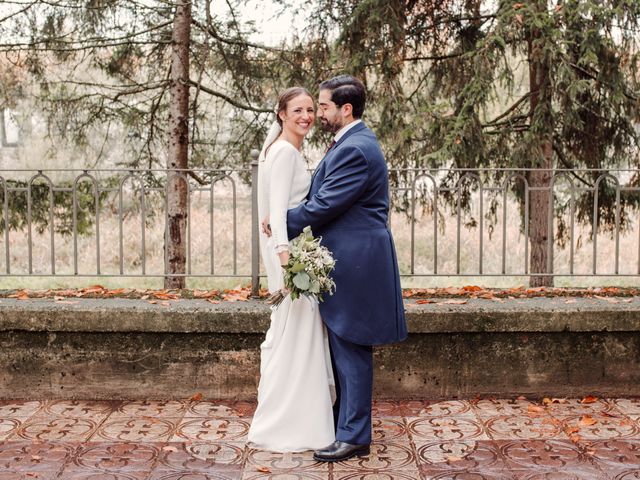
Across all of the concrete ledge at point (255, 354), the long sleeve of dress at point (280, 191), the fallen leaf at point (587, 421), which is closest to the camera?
the long sleeve of dress at point (280, 191)

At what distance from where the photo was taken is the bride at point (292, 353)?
3818 millimetres

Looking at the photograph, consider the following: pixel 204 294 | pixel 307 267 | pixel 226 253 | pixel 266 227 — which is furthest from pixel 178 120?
pixel 226 253

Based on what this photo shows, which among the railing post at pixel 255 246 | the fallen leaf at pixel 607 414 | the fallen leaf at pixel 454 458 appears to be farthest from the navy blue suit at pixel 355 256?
the fallen leaf at pixel 607 414

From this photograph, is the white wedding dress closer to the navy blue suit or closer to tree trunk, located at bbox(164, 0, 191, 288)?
the navy blue suit

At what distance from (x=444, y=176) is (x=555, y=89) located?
1.89m

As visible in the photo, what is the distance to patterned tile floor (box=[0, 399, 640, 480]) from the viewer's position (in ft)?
12.0

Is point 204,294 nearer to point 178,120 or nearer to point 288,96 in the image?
point 288,96

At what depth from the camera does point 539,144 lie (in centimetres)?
847

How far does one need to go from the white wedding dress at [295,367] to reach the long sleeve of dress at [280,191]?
2.4 inches

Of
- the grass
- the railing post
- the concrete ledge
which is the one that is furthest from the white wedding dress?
the grass

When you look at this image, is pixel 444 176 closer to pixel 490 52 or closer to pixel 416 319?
pixel 490 52

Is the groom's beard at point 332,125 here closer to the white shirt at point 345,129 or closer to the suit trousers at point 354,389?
the white shirt at point 345,129

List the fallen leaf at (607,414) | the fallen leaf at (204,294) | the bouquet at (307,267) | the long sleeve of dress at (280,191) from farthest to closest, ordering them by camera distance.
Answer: the fallen leaf at (204,294) → the fallen leaf at (607,414) → the long sleeve of dress at (280,191) → the bouquet at (307,267)

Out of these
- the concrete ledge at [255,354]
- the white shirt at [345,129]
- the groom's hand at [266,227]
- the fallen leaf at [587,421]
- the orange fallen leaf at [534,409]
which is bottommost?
the fallen leaf at [587,421]
